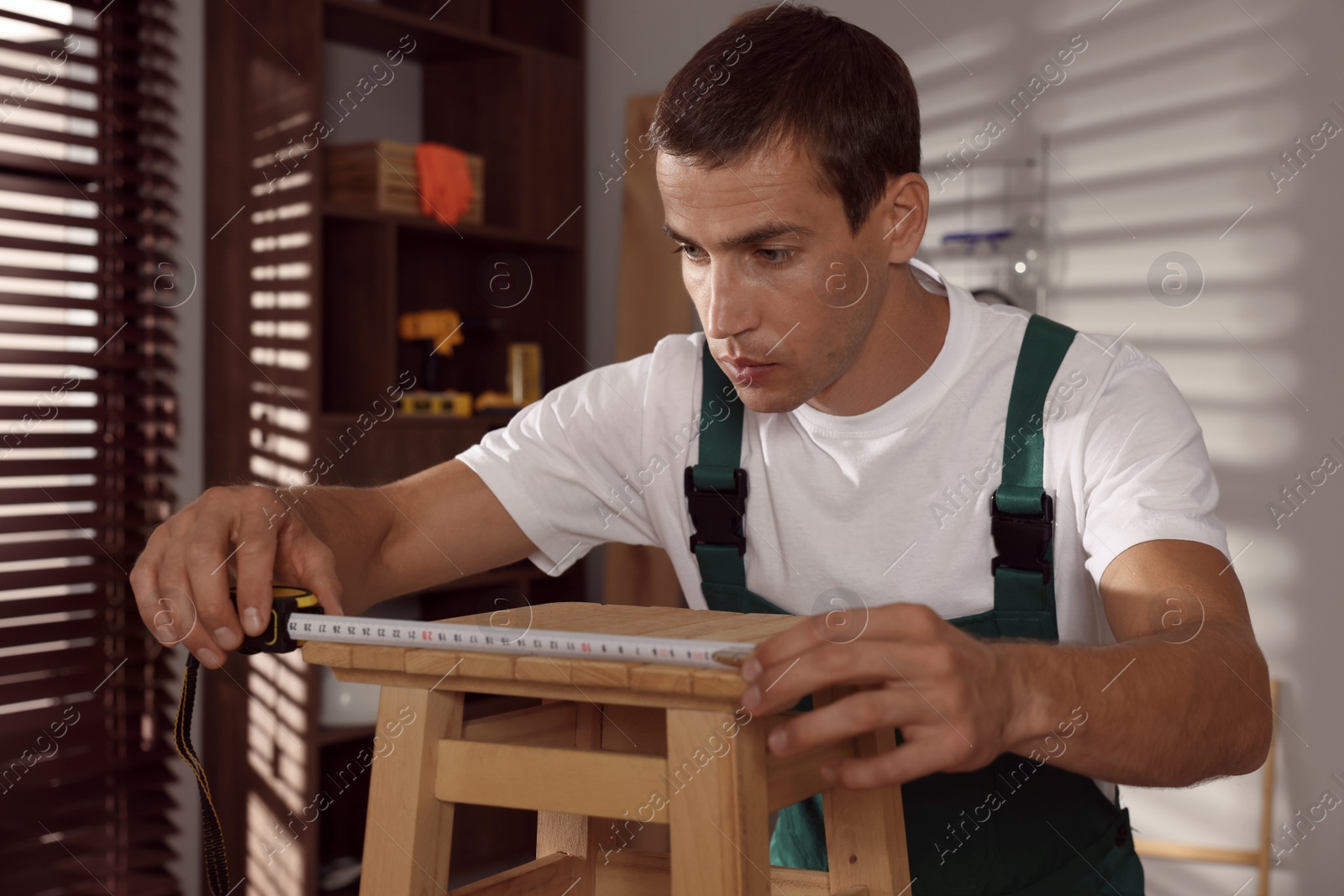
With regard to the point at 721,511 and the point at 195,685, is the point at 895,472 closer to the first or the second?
the point at 721,511

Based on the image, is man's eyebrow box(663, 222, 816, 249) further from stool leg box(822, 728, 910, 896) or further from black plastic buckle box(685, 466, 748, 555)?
stool leg box(822, 728, 910, 896)

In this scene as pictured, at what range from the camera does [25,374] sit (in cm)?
252

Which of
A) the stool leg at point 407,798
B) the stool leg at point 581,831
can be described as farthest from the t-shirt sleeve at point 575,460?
the stool leg at point 407,798

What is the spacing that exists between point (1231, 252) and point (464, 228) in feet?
6.19

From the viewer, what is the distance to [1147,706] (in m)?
0.85

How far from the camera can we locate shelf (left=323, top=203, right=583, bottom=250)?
9.62 feet

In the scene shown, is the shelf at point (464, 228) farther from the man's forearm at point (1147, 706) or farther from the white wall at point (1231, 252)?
the man's forearm at point (1147, 706)

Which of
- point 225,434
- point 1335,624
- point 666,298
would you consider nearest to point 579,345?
point 666,298

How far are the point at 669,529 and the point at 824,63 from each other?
563 millimetres

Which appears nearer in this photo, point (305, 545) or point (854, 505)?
point (305, 545)

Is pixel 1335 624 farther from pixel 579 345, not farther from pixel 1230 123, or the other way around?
pixel 579 345

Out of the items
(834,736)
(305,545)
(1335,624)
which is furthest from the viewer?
(1335,624)

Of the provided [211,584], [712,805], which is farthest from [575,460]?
[712,805]

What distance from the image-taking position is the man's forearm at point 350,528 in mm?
1236
